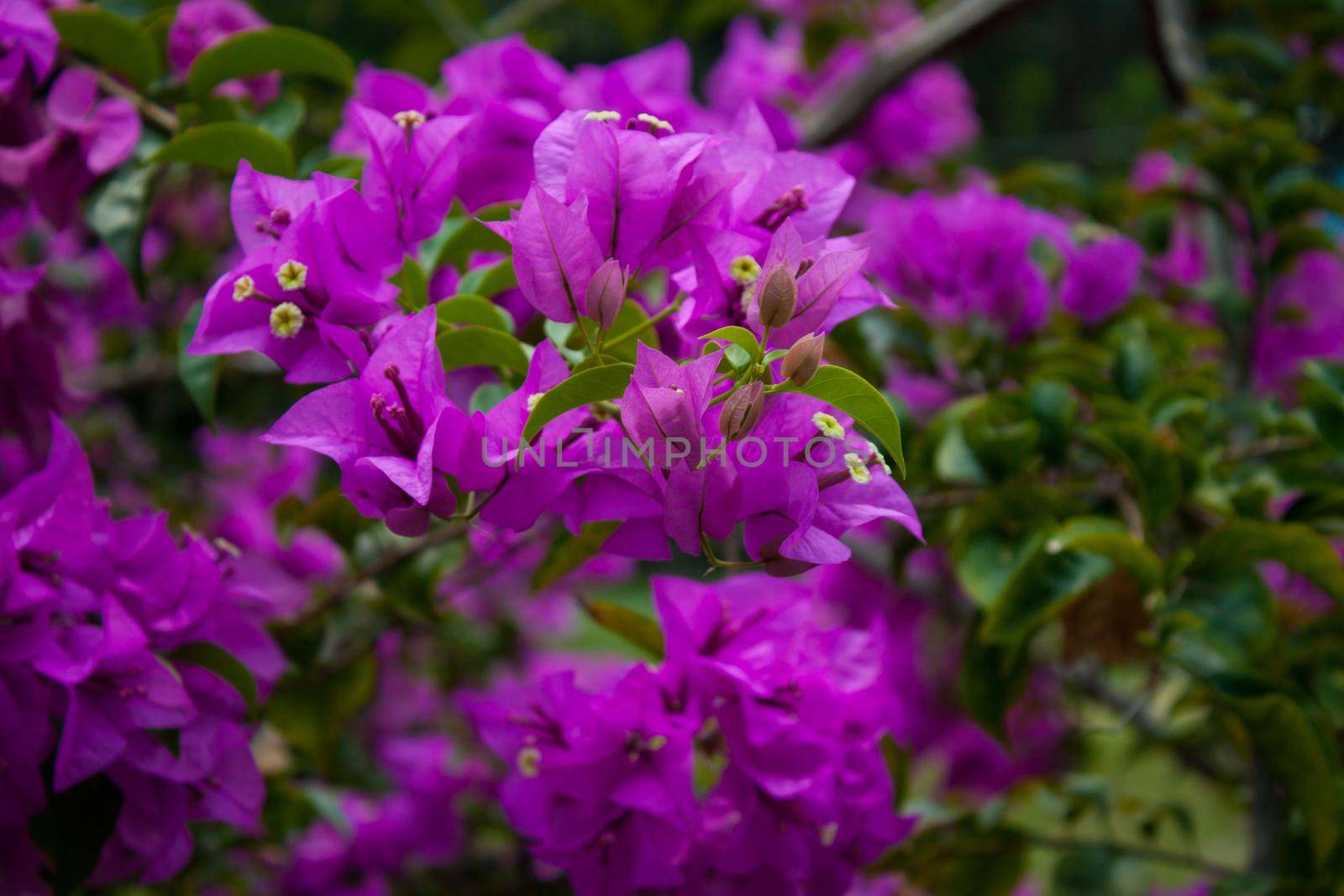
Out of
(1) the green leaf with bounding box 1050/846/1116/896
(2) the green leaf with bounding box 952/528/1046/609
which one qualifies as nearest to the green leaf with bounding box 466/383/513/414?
(2) the green leaf with bounding box 952/528/1046/609

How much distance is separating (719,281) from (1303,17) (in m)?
1.04

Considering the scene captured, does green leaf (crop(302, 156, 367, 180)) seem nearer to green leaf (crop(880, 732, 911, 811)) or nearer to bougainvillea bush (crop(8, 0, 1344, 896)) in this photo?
bougainvillea bush (crop(8, 0, 1344, 896))

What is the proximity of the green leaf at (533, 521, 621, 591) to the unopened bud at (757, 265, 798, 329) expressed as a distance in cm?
20

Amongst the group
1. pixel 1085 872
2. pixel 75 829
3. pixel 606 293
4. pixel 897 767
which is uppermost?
pixel 606 293

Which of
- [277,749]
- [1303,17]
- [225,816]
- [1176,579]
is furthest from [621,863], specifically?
[1303,17]

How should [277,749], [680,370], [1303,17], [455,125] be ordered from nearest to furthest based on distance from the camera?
[680,370]
[455,125]
[277,749]
[1303,17]

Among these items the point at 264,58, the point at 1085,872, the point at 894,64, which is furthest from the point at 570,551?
the point at 894,64

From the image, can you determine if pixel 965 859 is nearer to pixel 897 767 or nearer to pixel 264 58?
pixel 897 767

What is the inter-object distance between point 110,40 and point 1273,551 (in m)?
0.82

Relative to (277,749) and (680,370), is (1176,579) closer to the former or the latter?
(680,370)

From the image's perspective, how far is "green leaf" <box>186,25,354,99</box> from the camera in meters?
0.70

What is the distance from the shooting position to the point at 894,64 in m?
1.29

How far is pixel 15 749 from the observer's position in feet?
1.79

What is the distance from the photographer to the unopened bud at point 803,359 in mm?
408
